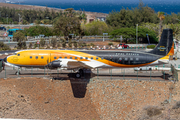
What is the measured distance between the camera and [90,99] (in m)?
28.4

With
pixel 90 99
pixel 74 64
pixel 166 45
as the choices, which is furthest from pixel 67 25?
pixel 90 99

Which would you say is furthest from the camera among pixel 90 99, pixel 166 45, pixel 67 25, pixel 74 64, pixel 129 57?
pixel 67 25

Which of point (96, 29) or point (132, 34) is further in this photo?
point (96, 29)

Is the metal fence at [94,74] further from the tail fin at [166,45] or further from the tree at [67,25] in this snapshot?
the tree at [67,25]

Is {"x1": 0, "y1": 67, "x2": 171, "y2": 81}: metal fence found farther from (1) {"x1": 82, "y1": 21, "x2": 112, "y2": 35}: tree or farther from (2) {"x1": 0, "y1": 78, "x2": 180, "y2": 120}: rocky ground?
(1) {"x1": 82, "y1": 21, "x2": 112, "y2": 35}: tree

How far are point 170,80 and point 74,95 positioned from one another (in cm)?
1501

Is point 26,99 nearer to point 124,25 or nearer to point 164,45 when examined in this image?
point 164,45

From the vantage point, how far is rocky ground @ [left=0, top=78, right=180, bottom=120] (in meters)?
24.5

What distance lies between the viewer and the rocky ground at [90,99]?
24.5 meters

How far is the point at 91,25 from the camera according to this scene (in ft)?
331

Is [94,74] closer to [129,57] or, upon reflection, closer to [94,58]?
[94,58]

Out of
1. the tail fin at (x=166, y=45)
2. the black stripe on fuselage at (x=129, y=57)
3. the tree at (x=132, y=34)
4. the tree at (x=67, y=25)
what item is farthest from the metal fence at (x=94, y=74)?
the tree at (x=132, y=34)

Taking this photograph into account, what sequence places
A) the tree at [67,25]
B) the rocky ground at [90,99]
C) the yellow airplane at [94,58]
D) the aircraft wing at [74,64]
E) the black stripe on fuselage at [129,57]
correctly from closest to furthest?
1. the rocky ground at [90,99]
2. the aircraft wing at [74,64]
3. the yellow airplane at [94,58]
4. the black stripe on fuselage at [129,57]
5. the tree at [67,25]

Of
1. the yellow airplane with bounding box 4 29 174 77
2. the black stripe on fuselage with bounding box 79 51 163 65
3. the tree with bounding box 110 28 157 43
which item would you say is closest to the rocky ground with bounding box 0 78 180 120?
the yellow airplane with bounding box 4 29 174 77
